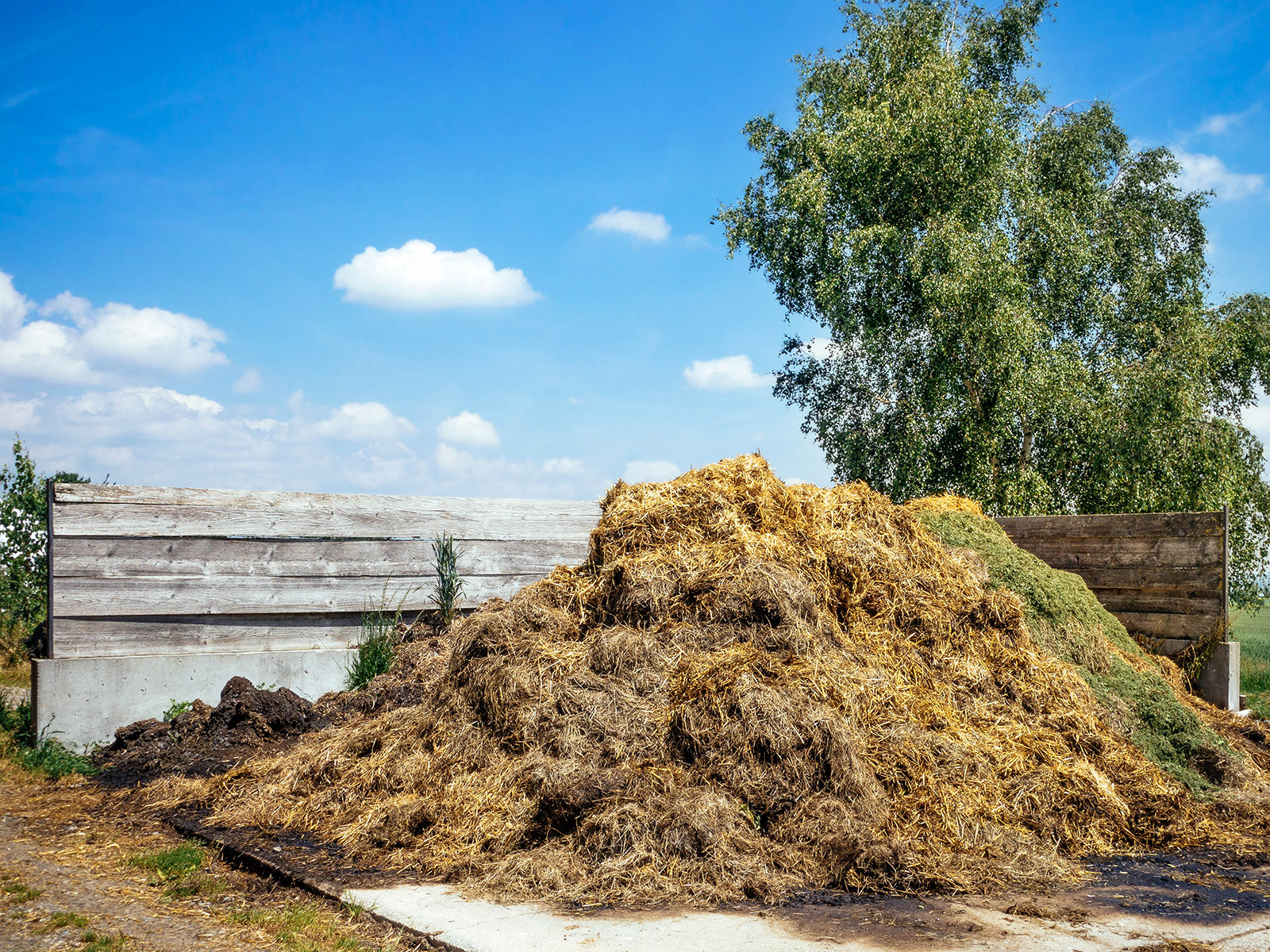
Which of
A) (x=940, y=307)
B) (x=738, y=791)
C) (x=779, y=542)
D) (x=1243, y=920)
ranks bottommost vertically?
(x=1243, y=920)

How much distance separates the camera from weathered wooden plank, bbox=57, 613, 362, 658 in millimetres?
7547

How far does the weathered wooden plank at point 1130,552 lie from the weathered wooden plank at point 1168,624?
1.64ft

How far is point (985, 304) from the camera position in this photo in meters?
15.8

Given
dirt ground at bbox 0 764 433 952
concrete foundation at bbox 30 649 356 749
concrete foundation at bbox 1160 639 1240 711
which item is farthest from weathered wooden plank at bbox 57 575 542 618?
concrete foundation at bbox 1160 639 1240 711

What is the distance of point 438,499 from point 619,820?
565 cm

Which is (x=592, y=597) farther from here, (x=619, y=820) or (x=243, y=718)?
(x=243, y=718)

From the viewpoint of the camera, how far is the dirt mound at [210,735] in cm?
686

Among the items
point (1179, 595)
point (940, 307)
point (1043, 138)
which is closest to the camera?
point (1179, 595)

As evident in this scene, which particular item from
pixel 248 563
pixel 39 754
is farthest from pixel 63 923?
pixel 248 563

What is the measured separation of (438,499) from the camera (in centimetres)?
970

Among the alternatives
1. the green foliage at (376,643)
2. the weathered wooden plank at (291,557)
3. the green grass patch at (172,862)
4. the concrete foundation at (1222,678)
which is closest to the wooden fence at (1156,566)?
the concrete foundation at (1222,678)

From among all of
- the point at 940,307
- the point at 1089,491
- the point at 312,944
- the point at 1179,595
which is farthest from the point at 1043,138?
the point at 312,944

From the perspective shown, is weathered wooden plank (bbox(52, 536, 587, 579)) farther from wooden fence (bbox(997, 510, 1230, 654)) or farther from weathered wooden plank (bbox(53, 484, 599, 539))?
wooden fence (bbox(997, 510, 1230, 654))

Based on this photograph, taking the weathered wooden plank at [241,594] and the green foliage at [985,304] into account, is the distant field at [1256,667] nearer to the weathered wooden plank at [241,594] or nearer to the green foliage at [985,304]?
the green foliage at [985,304]
